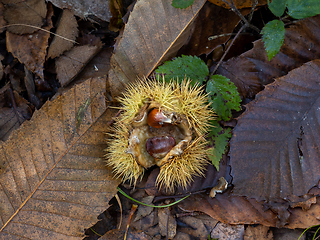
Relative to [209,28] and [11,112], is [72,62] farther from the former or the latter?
[209,28]

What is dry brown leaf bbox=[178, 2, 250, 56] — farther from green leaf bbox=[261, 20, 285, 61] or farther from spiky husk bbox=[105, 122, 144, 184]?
spiky husk bbox=[105, 122, 144, 184]

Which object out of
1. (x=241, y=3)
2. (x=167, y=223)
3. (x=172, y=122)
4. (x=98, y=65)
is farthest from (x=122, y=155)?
(x=241, y=3)

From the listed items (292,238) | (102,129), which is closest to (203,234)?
(292,238)

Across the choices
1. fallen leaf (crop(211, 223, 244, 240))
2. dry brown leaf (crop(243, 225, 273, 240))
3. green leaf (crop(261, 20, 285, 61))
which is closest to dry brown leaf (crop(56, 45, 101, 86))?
green leaf (crop(261, 20, 285, 61))

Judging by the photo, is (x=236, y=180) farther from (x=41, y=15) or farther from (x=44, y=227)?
(x=41, y=15)

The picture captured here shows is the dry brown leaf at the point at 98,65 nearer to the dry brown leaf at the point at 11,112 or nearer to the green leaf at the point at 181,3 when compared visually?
the dry brown leaf at the point at 11,112

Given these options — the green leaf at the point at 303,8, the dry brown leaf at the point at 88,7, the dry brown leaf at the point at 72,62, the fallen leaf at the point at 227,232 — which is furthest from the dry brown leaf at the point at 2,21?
the fallen leaf at the point at 227,232
